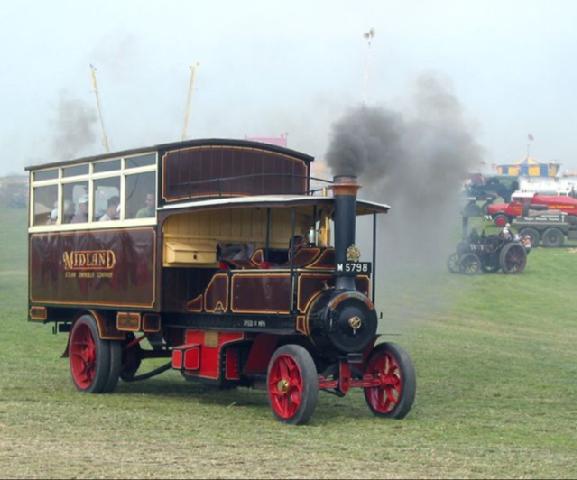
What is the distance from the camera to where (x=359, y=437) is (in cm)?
1012

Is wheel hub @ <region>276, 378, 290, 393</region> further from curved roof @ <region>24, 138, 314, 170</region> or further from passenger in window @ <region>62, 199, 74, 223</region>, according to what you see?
passenger in window @ <region>62, 199, 74, 223</region>

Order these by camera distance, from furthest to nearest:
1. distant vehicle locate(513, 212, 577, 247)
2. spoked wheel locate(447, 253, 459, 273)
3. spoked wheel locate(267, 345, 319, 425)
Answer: distant vehicle locate(513, 212, 577, 247) → spoked wheel locate(447, 253, 459, 273) → spoked wheel locate(267, 345, 319, 425)

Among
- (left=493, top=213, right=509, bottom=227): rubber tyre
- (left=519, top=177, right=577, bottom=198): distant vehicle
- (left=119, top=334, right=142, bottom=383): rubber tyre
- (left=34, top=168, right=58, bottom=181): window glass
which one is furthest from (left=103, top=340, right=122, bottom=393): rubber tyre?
(left=519, top=177, right=577, bottom=198): distant vehicle

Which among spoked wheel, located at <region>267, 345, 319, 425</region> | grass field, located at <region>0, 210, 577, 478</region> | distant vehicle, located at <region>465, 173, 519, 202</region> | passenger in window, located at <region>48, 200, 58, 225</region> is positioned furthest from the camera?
distant vehicle, located at <region>465, 173, 519, 202</region>

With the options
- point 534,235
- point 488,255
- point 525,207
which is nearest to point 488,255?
point 488,255

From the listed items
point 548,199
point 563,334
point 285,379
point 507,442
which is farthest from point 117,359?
point 548,199

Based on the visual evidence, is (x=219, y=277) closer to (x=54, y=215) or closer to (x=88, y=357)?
(x=88, y=357)

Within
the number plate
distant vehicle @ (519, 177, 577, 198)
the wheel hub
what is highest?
distant vehicle @ (519, 177, 577, 198)

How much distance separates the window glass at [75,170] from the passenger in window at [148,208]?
1.43 m

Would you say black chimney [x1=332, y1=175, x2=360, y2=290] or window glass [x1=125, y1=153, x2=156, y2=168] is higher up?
window glass [x1=125, y1=153, x2=156, y2=168]

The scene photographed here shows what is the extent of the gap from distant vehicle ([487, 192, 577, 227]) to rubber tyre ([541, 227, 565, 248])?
4.94 ft

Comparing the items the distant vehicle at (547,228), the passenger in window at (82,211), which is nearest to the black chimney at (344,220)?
the passenger in window at (82,211)

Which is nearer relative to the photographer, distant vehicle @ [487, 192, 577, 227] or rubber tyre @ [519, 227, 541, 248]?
rubber tyre @ [519, 227, 541, 248]

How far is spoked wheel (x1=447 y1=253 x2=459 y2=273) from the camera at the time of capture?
36.0 metres
